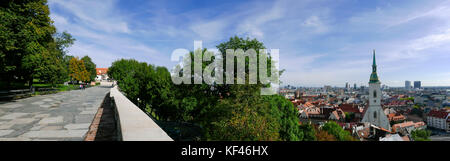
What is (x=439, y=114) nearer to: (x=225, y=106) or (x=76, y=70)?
(x=225, y=106)

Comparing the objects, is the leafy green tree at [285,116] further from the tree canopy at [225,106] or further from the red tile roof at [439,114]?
the red tile roof at [439,114]

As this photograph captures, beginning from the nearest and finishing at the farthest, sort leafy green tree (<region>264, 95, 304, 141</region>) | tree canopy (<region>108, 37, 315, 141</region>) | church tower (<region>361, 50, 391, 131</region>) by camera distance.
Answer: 1. tree canopy (<region>108, 37, 315, 141</region>)
2. leafy green tree (<region>264, 95, 304, 141</region>)
3. church tower (<region>361, 50, 391, 131</region>)

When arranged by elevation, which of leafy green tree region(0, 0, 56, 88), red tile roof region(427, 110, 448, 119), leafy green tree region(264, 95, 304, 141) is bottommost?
red tile roof region(427, 110, 448, 119)

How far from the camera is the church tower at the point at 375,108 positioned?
72.8 m

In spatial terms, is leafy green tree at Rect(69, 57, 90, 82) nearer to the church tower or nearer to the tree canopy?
the tree canopy

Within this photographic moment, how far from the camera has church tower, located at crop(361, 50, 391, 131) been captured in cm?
7281

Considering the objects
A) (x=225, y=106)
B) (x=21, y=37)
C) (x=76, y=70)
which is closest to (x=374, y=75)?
(x=225, y=106)

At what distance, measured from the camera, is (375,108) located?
247 ft

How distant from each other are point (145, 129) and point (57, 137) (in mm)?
3082

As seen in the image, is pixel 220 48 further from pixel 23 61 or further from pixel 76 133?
pixel 76 133

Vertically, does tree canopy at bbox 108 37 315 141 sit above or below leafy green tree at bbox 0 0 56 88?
below

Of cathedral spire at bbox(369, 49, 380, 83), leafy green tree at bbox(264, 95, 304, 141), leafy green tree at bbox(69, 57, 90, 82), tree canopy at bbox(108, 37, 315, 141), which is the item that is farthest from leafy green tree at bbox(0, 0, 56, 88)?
cathedral spire at bbox(369, 49, 380, 83)

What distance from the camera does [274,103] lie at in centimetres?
2281

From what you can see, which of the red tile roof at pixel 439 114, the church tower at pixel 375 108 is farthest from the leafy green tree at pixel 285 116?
the red tile roof at pixel 439 114
